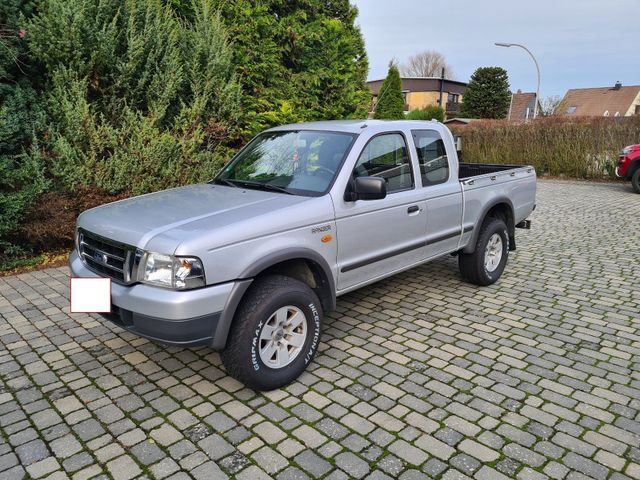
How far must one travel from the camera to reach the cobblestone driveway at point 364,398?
8.86 ft

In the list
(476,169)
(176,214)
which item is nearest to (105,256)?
(176,214)

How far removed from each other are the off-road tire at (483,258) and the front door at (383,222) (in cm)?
100

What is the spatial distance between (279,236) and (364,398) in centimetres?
127

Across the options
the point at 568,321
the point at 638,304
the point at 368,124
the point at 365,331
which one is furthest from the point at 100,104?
the point at 638,304

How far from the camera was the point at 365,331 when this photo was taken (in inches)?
173

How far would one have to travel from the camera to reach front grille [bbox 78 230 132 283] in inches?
125

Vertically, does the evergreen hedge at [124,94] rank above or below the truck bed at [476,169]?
above

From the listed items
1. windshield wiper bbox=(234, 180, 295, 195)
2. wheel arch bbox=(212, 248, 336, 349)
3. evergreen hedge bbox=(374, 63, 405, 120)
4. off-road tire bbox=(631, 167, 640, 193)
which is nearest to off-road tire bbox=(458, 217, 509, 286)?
wheel arch bbox=(212, 248, 336, 349)

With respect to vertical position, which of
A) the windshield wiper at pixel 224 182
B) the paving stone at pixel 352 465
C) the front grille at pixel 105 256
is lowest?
the paving stone at pixel 352 465

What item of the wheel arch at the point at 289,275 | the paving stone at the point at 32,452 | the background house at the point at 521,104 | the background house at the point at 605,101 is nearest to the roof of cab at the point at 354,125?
the wheel arch at the point at 289,275

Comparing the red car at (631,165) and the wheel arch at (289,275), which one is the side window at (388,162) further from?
the red car at (631,165)

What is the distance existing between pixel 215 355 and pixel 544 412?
2487mm

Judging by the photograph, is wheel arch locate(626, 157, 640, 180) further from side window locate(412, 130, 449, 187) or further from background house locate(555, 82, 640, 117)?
background house locate(555, 82, 640, 117)

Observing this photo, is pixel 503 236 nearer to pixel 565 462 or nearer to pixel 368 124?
pixel 368 124
